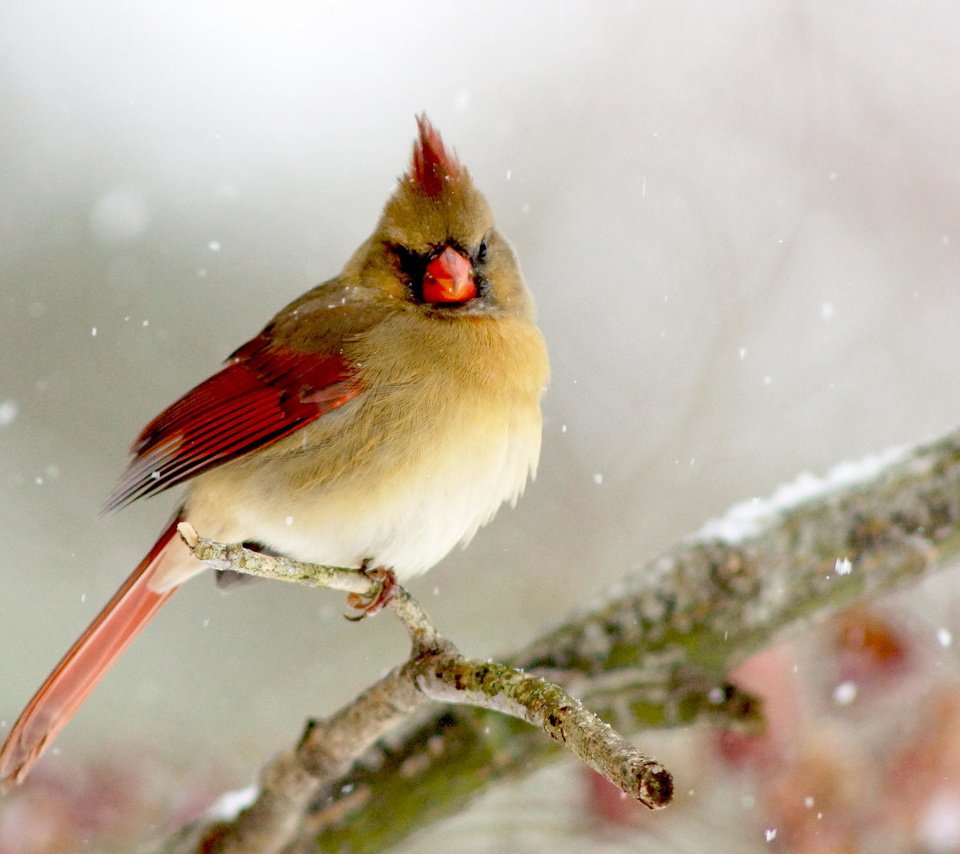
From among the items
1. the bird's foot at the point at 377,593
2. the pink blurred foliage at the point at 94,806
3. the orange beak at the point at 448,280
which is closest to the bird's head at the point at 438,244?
the orange beak at the point at 448,280

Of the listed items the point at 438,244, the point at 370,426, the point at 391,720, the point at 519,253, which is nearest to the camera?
the point at 391,720

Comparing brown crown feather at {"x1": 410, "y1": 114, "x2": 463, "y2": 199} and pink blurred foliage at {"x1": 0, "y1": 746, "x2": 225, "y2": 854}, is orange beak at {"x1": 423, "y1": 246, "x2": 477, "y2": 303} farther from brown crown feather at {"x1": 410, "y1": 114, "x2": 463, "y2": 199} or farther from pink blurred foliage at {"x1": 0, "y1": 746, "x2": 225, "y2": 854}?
pink blurred foliage at {"x1": 0, "y1": 746, "x2": 225, "y2": 854}

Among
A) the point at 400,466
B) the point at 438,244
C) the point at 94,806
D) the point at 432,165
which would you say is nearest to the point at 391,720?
the point at 400,466

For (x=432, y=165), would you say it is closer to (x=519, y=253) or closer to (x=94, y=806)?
(x=94, y=806)

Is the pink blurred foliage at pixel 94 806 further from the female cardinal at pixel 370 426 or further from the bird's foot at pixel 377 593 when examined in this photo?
the bird's foot at pixel 377 593

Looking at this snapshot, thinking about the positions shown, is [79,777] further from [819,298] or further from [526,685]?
[819,298]

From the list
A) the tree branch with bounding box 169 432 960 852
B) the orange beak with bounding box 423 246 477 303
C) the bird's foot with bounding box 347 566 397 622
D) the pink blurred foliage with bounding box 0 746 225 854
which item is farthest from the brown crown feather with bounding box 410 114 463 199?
the pink blurred foliage with bounding box 0 746 225 854
